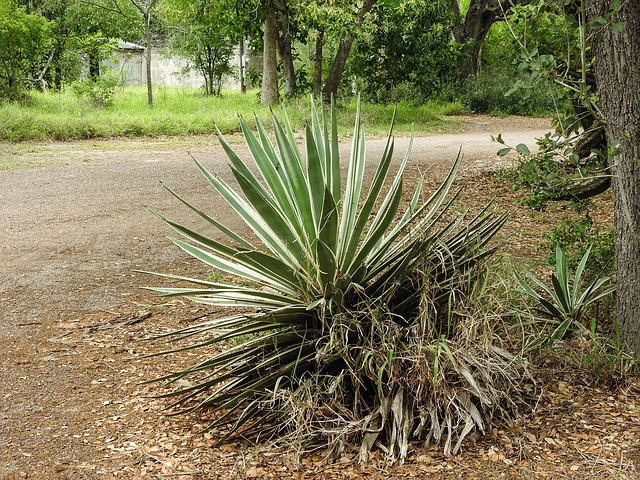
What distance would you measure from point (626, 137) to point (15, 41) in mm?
16841

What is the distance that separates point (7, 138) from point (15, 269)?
7627mm

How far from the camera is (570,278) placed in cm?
455

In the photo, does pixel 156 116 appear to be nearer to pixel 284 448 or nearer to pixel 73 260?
pixel 73 260

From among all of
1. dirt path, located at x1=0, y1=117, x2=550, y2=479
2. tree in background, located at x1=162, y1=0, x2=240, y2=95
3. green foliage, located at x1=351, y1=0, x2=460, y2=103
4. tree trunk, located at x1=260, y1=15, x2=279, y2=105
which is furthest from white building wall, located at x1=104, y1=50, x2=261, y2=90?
dirt path, located at x1=0, y1=117, x2=550, y2=479

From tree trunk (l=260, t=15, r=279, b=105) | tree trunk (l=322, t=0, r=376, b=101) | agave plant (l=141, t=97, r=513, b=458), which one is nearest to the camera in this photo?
agave plant (l=141, t=97, r=513, b=458)

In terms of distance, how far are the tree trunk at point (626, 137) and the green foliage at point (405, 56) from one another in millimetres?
14540

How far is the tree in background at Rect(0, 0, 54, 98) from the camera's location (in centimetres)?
1611

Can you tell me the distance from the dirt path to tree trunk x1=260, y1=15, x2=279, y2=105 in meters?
5.97

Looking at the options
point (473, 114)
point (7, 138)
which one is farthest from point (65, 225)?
point (473, 114)

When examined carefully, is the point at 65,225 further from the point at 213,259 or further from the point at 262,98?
the point at 262,98

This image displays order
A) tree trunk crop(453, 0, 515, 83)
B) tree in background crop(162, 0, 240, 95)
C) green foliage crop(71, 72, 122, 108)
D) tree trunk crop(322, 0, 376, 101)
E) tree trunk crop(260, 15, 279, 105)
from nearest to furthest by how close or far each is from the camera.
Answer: tree trunk crop(322, 0, 376, 101) < green foliage crop(71, 72, 122, 108) < tree trunk crop(260, 15, 279, 105) < tree trunk crop(453, 0, 515, 83) < tree in background crop(162, 0, 240, 95)

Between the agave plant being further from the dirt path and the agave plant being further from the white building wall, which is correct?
the white building wall

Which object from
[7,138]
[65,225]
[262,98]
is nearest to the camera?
[65,225]

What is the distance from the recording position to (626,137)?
322 cm
